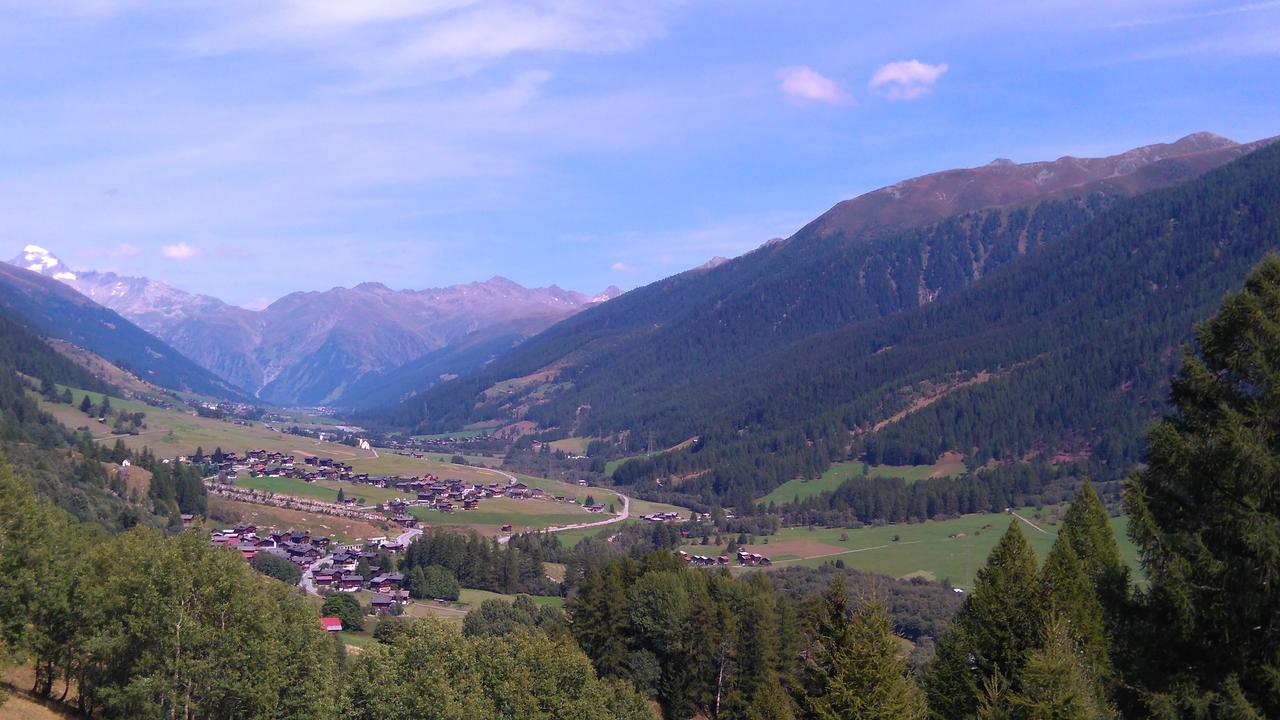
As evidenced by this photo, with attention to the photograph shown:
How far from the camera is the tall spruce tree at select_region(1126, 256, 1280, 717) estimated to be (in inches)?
477

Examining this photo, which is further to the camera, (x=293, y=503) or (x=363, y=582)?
(x=293, y=503)

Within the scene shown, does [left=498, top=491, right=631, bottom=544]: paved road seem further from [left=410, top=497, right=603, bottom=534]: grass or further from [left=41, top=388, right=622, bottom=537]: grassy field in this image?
[left=41, top=388, right=622, bottom=537]: grassy field

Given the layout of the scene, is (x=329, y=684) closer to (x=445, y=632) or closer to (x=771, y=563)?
(x=445, y=632)

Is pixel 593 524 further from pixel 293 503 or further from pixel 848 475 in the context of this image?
pixel 848 475

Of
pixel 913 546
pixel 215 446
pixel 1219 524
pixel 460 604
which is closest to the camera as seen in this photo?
pixel 1219 524

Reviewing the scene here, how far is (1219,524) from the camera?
12406mm

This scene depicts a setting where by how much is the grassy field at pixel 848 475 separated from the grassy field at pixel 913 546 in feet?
82.0

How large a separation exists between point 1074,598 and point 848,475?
492ft

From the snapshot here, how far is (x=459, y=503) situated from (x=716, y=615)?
103 meters

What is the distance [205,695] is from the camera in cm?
3055

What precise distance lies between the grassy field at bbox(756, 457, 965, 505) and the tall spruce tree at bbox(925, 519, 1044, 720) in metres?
137

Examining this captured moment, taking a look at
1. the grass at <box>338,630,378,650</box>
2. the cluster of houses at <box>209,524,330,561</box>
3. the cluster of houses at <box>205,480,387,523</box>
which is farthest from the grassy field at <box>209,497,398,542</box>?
the grass at <box>338,630,378,650</box>

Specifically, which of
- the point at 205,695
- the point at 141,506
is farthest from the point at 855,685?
the point at 141,506

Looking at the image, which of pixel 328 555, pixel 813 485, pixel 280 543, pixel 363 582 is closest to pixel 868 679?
pixel 363 582
